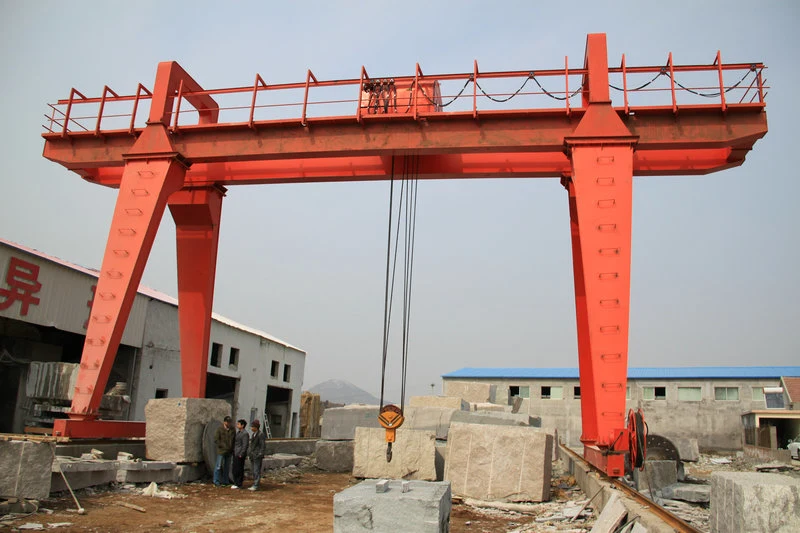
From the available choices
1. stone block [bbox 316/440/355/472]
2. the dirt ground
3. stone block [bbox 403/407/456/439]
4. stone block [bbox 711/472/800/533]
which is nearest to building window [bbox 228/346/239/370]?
stone block [bbox 316/440/355/472]

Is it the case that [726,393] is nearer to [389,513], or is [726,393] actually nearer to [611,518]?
[611,518]

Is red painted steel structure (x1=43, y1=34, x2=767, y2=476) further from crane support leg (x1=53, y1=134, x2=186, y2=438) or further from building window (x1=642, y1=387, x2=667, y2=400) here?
building window (x1=642, y1=387, x2=667, y2=400)

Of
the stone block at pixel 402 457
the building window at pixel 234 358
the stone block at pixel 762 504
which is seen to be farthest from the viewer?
the building window at pixel 234 358

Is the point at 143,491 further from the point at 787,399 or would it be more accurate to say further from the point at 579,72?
the point at 787,399

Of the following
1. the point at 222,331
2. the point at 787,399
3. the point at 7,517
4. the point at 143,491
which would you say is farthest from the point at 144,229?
the point at 787,399

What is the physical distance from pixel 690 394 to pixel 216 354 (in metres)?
25.6

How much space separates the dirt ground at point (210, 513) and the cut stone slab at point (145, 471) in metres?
0.20

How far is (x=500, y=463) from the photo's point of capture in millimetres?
9391

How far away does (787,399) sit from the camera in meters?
30.6

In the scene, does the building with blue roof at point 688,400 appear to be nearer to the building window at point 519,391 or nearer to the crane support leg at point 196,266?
the building window at point 519,391

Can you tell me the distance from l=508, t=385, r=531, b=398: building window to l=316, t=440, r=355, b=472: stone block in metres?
25.0

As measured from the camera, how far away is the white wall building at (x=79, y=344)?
16203 millimetres

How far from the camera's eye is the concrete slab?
7.75 m

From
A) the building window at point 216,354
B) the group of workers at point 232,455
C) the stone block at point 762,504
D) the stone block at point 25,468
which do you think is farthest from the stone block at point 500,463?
the building window at point 216,354
